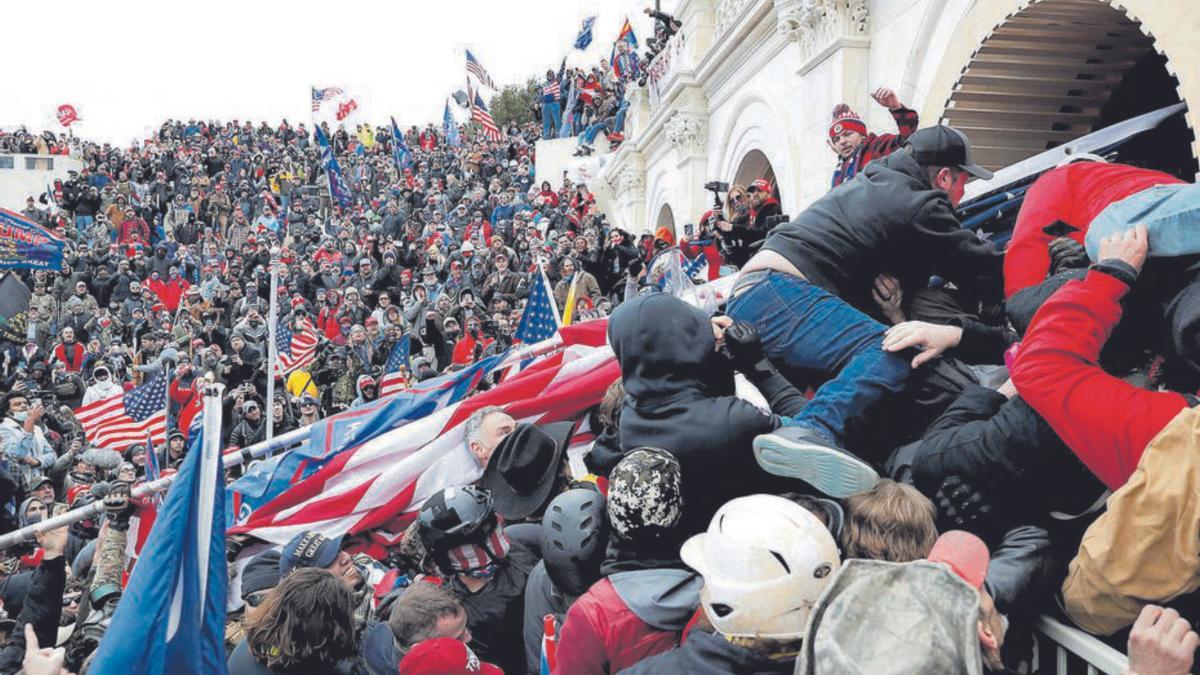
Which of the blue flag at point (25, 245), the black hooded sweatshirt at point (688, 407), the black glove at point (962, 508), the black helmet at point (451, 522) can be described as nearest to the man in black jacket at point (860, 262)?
the black hooded sweatshirt at point (688, 407)

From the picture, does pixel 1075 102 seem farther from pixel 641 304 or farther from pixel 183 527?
pixel 183 527

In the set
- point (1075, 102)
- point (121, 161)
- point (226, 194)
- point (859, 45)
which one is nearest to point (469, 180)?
point (226, 194)

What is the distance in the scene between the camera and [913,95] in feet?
29.1

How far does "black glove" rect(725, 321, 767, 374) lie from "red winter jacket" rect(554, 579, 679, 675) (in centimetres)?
97

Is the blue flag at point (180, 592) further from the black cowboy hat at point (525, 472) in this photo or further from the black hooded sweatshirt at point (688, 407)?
the black hooded sweatshirt at point (688, 407)

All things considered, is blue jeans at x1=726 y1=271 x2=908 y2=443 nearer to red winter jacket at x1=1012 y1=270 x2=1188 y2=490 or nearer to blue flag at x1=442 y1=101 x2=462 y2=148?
red winter jacket at x1=1012 y1=270 x2=1188 y2=490

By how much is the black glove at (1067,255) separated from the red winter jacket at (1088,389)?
61 centimetres

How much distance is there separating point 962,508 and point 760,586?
75 centimetres

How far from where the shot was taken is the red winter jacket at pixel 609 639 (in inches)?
105

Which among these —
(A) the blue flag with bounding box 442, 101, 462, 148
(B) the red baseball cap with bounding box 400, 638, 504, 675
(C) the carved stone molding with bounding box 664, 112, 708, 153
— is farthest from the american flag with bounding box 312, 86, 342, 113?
(B) the red baseball cap with bounding box 400, 638, 504, 675

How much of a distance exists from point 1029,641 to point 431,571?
2.15 m

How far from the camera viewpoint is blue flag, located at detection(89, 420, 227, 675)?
107 inches

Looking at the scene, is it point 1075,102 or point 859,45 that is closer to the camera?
point 1075,102

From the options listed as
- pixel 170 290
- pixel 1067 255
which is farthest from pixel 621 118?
pixel 1067 255
